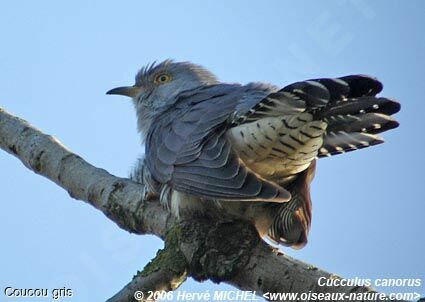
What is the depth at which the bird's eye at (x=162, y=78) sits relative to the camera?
6.82 metres

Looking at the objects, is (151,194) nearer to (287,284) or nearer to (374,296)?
(287,284)

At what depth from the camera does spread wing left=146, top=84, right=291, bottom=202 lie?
4.25 meters

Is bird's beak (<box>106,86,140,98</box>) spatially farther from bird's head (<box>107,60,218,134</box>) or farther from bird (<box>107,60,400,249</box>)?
bird (<box>107,60,400,249</box>)

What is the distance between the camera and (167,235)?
15.0ft

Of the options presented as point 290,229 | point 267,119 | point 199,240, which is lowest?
point 199,240

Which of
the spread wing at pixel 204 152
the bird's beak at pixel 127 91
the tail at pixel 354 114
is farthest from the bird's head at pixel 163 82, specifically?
the tail at pixel 354 114

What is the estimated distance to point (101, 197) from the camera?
514cm

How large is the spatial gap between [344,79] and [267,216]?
1090 mm

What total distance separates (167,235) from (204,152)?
1.86 feet

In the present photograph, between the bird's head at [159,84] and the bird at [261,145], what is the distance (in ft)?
2.96

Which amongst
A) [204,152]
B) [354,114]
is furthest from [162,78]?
[354,114]

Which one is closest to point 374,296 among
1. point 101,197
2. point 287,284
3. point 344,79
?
point 287,284

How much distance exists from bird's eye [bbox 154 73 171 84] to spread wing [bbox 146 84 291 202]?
3.03 feet

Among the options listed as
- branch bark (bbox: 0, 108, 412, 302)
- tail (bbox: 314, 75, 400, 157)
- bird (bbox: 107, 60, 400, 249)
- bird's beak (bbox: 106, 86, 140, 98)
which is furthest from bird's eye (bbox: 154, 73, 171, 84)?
tail (bbox: 314, 75, 400, 157)
